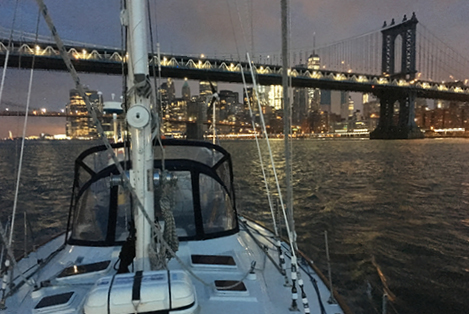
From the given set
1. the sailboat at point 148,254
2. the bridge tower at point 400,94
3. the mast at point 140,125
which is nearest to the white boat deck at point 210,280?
the sailboat at point 148,254

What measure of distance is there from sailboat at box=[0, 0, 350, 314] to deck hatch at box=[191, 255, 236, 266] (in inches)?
0.5

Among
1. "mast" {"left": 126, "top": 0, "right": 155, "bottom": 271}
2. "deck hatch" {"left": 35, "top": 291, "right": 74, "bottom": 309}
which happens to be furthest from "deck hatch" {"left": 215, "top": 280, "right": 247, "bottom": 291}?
"deck hatch" {"left": 35, "top": 291, "right": 74, "bottom": 309}

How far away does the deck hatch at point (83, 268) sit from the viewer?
12.8 feet

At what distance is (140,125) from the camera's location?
3.08m

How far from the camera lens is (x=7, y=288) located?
3.76m

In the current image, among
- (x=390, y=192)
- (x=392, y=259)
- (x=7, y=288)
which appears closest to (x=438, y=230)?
(x=392, y=259)

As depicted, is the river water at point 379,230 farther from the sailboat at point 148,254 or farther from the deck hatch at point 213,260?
the deck hatch at point 213,260

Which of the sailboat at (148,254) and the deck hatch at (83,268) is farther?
the deck hatch at (83,268)

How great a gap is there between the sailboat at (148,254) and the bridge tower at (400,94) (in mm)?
102786

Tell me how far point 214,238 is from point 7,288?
2540mm

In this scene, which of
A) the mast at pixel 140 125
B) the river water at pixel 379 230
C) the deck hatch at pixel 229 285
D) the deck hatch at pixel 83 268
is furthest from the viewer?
the river water at pixel 379 230

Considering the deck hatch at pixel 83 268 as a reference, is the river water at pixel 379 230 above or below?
below

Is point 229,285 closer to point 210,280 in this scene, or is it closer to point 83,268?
point 210,280

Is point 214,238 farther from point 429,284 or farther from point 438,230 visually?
point 438,230
